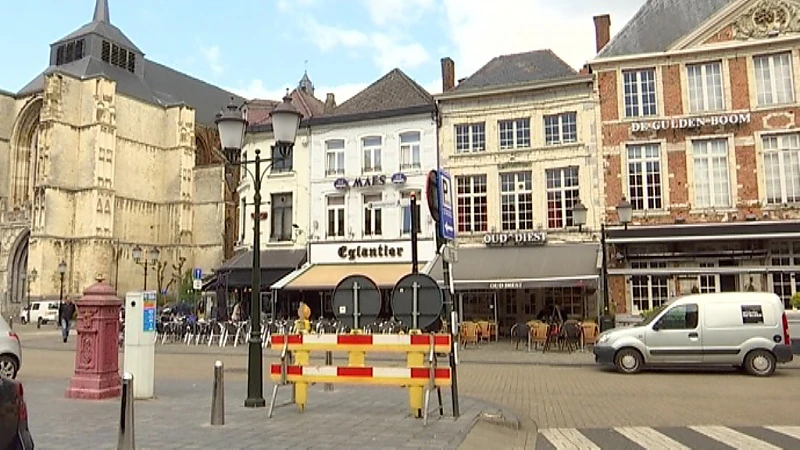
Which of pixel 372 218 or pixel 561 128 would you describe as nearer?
pixel 561 128

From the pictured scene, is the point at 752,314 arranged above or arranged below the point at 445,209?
below

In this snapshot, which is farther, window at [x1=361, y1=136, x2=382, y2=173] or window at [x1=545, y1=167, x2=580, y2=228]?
window at [x1=361, y1=136, x2=382, y2=173]

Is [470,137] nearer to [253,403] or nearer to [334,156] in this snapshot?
[334,156]

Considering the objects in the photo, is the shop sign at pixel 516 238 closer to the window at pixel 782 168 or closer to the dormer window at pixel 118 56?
the window at pixel 782 168

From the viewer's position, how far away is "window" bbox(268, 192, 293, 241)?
95.9 ft

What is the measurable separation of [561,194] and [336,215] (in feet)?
30.7

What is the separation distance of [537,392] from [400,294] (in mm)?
4301

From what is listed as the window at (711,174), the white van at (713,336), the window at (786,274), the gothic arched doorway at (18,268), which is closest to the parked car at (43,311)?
the gothic arched doorway at (18,268)

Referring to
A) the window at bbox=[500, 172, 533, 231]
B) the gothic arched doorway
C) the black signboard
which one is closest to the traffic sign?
the black signboard

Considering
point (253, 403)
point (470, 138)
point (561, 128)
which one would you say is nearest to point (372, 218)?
point (470, 138)

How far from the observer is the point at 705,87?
2358cm

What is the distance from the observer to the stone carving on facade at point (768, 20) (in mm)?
22766

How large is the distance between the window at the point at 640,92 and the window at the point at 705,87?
1.24m

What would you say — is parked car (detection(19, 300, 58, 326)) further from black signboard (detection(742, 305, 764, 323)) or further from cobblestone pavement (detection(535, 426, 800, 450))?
cobblestone pavement (detection(535, 426, 800, 450))
